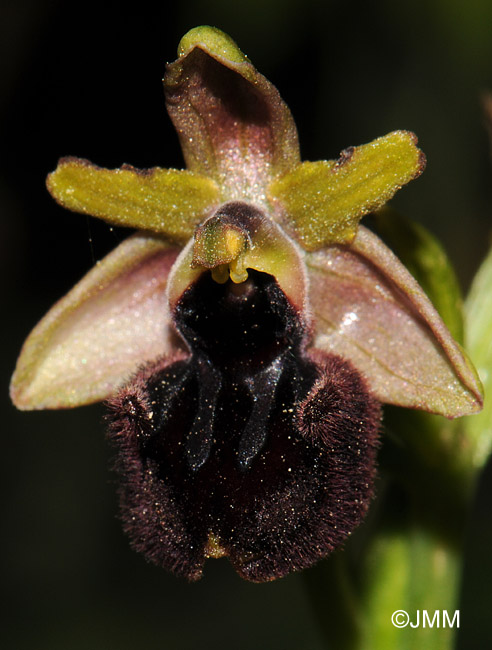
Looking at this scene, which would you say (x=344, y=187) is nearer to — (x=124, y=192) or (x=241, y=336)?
(x=241, y=336)

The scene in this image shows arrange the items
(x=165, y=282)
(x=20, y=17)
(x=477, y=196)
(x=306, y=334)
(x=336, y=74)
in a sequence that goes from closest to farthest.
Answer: (x=306, y=334) < (x=165, y=282) < (x=20, y=17) < (x=336, y=74) < (x=477, y=196)

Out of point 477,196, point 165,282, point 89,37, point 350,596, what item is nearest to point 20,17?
point 89,37

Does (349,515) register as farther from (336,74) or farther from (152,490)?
(336,74)

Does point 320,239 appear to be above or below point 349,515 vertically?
above

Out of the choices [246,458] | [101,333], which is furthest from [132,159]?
[246,458]

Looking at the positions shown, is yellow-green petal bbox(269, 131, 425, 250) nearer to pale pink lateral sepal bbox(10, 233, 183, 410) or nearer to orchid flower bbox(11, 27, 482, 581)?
orchid flower bbox(11, 27, 482, 581)

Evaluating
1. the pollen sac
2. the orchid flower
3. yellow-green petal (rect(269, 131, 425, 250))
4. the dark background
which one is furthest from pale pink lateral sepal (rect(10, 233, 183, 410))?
the dark background


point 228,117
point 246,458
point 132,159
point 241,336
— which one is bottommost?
point 132,159
